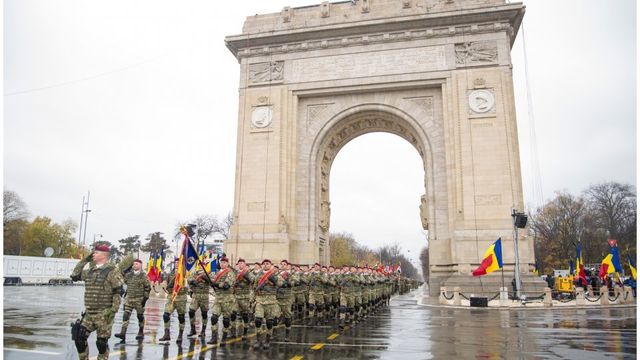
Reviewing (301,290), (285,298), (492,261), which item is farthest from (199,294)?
(492,261)

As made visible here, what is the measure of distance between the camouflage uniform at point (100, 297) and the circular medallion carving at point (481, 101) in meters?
22.8

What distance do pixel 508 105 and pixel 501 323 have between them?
50.5 feet

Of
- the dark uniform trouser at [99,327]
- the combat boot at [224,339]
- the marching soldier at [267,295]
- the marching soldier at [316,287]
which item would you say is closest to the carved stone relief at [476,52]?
the marching soldier at [316,287]

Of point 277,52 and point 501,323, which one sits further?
point 277,52

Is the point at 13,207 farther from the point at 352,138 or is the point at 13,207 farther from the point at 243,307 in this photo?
the point at 243,307

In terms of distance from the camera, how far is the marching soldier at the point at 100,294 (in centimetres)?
670

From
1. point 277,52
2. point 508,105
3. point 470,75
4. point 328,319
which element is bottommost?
point 328,319

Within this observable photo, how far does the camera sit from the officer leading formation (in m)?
6.82

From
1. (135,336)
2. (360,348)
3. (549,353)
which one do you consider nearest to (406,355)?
(360,348)

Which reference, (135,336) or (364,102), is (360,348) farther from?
(364,102)

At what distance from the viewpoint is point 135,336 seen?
10820 mm

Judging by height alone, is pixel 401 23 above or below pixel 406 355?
above

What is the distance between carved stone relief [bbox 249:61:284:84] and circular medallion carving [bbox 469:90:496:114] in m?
11.3

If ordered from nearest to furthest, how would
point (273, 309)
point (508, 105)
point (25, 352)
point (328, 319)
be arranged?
1. point (25, 352)
2. point (273, 309)
3. point (328, 319)
4. point (508, 105)
